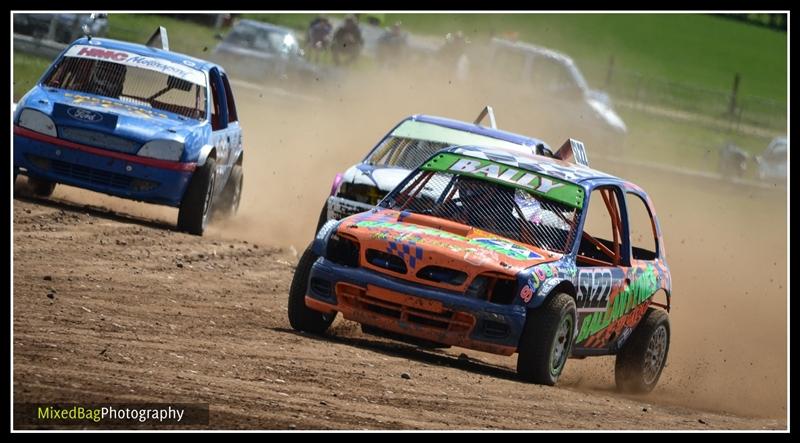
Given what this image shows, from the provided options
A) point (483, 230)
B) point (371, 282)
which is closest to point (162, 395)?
point (371, 282)

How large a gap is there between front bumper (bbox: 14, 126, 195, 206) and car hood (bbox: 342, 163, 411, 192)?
1547 millimetres

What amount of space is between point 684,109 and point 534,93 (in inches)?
371

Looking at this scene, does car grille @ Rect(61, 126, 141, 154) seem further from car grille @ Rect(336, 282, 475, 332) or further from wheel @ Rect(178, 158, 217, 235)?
car grille @ Rect(336, 282, 475, 332)

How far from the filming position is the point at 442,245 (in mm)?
9773

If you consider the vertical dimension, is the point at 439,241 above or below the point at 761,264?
above

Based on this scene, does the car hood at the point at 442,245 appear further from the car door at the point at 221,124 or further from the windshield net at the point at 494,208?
the car door at the point at 221,124

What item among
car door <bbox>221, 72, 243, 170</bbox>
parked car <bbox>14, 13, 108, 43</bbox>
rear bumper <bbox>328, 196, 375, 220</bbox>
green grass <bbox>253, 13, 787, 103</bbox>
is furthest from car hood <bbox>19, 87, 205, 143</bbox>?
Result: green grass <bbox>253, 13, 787, 103</bbox>

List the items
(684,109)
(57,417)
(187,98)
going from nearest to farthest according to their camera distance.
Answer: (57,417) → (187,98) → (684,109)

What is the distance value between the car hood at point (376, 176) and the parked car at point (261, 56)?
19.0 meters

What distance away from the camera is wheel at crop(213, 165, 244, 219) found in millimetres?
16328

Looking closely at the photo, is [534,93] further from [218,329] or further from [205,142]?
[218,329]

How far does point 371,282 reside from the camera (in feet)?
31.9

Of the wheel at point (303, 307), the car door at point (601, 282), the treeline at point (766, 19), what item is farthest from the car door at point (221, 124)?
the treeline at point (766, 19)

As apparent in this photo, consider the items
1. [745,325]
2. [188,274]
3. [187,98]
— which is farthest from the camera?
[745,325]
